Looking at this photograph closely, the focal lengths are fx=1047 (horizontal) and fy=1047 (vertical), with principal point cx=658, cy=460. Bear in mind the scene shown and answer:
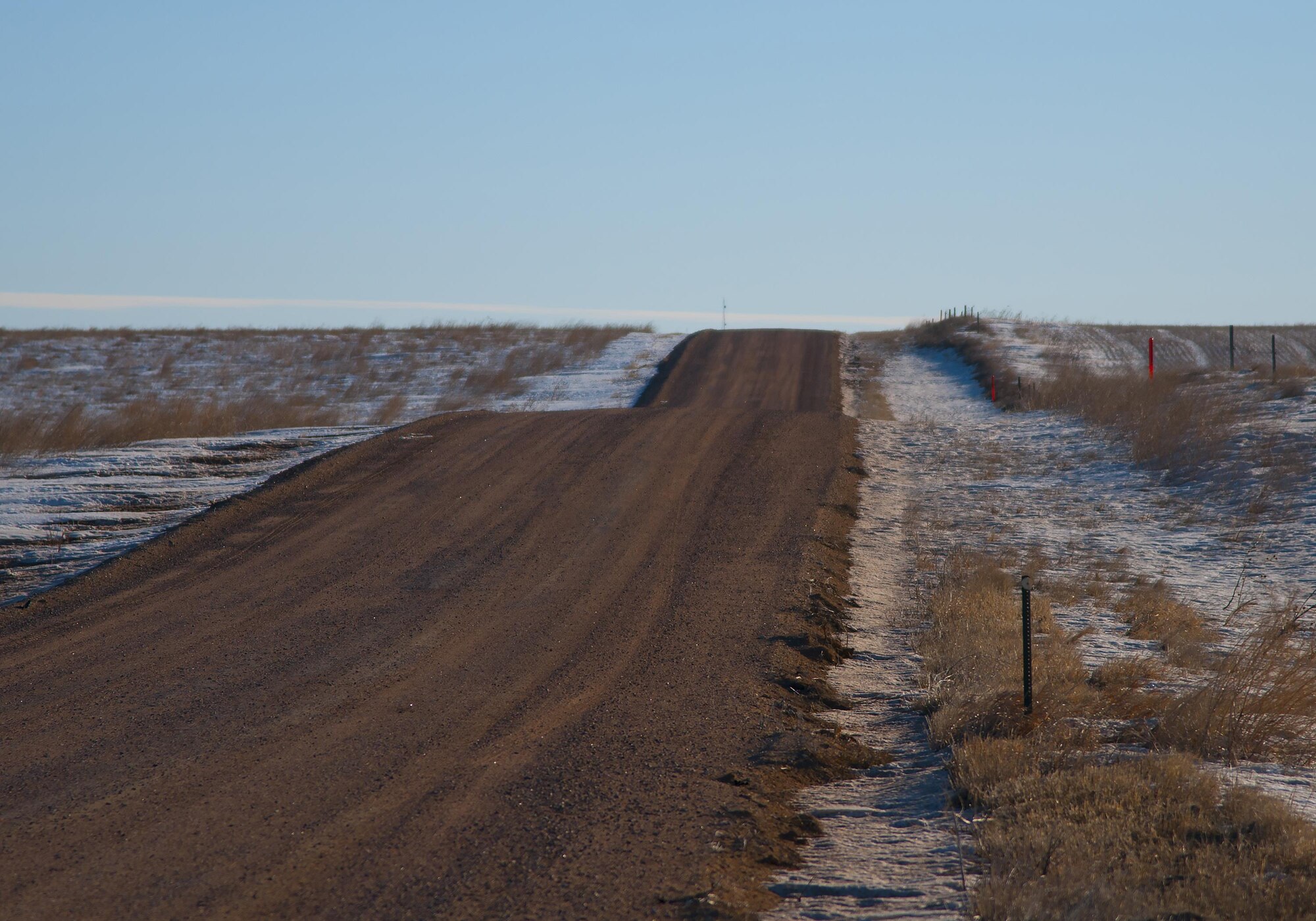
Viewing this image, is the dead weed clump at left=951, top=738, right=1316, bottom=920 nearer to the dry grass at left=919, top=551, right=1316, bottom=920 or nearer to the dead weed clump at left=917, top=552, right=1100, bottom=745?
the dry grass at left=919, top=551, right=1316, bottom=920

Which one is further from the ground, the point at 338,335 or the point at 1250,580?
the point at 338,335

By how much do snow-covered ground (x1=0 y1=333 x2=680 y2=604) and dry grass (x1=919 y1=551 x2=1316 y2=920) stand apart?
370 inches

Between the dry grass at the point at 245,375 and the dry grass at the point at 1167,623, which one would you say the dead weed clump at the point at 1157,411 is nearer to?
the dry grass at the point at 1167,623

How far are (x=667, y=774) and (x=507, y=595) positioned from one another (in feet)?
15.3

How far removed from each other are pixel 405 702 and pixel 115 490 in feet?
30.4

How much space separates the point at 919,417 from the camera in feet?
84.0

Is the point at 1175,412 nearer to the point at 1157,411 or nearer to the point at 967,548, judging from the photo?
the point at 1157,411

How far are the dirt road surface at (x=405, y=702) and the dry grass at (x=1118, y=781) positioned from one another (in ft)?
4.69

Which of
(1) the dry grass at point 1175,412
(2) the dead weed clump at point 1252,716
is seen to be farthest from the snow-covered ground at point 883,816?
(1) the dry grass at point 1175,412

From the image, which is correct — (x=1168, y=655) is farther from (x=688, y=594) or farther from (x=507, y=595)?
(x=507, y=595)

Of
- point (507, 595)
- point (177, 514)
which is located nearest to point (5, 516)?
point (177, 514)

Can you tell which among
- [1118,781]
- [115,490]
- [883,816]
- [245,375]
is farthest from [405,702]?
[245,375]

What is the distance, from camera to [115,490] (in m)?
14.8

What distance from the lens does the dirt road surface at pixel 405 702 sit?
5094mm
